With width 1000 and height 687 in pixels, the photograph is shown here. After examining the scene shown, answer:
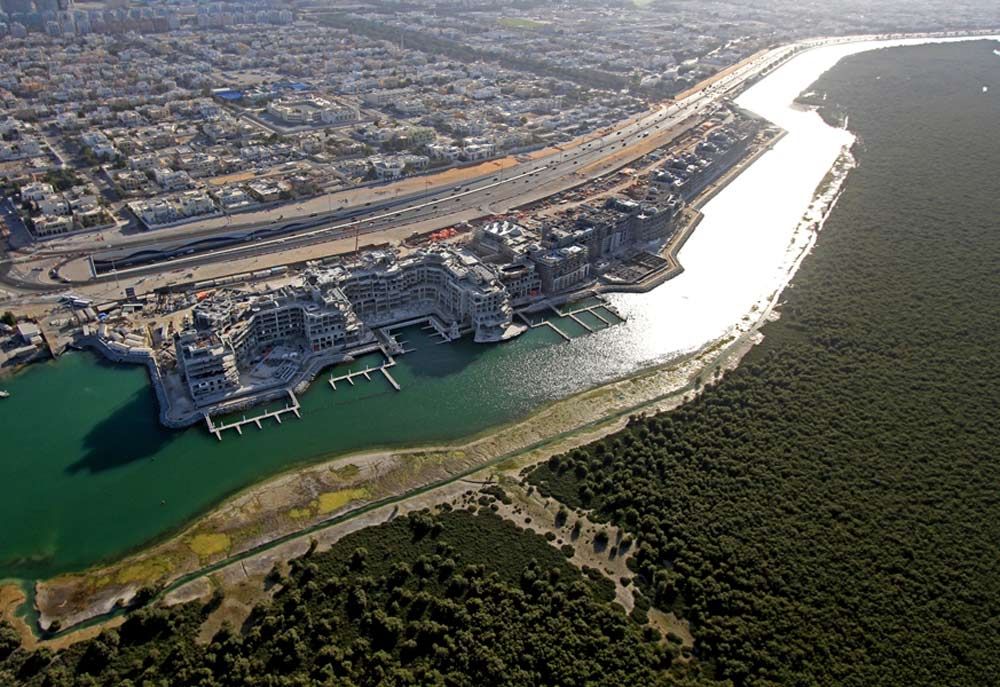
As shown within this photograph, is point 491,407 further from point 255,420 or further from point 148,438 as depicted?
point 148,438

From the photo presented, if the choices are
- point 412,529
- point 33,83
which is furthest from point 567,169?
point 33,83

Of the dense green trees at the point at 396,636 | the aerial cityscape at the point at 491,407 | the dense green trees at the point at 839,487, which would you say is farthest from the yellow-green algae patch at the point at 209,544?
the dense green trees at the point at 839,487

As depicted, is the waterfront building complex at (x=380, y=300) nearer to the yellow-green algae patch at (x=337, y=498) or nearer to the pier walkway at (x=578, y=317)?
the pier walkway at (x=578, y=317)

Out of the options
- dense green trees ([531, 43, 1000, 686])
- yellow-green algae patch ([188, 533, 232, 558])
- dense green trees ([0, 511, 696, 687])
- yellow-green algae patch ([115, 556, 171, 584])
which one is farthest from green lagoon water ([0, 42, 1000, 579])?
dense green trees ([0, 511, 696, 687])

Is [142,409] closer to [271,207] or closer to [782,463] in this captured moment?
[271,207]

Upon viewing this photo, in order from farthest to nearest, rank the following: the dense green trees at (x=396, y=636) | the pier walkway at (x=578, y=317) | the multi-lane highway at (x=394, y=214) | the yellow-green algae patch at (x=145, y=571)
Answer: the multi-lane highway at (x=394, y=214)
the pier walkway at (x=578, y=317)
the yellow-green algae patch at (x=145, y=571)
the dense green trees at (x=396, y=636)

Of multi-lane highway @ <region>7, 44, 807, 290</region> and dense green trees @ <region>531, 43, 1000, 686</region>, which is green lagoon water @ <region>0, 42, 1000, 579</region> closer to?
dense green trees @ <region>531, 43, 1000, 686</region>

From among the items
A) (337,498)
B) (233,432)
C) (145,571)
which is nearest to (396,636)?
(337,498)

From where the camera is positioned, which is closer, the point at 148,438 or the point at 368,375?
the point at 148,438
